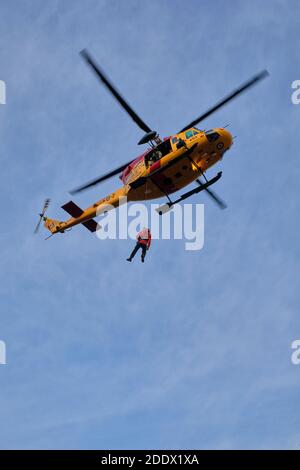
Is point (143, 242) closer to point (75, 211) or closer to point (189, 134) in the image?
point (75, 211)

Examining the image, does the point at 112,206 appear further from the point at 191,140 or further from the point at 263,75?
the point at 263,75

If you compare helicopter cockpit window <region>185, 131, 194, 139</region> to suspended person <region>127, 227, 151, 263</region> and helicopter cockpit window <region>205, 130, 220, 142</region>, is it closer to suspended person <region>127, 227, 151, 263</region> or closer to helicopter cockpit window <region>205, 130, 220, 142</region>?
helicopter cockpit window <region>205, 130, 220, 142</region>

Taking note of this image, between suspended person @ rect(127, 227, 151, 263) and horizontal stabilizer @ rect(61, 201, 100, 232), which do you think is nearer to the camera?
suspended person @ rect(127, 227, 151, 263)

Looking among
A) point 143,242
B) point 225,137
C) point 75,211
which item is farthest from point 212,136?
point 75,211

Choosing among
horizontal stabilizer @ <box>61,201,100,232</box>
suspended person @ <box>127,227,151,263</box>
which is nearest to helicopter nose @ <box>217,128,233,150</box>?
suspended person @ <box>127,227,151,263</box>

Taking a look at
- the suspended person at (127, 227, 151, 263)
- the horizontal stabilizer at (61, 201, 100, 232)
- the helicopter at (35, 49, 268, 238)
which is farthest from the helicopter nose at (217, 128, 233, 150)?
the horizontal stabilizer at (61, 201, 100, 232)

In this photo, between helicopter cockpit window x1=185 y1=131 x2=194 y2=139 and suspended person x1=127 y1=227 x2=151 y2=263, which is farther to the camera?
suspended person x1=127 y1=227 x2=151 y2=263

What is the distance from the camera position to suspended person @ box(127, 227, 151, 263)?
4078 centimetres

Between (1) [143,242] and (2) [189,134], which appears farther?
(1) [143,242]

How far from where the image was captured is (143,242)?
40.7 m

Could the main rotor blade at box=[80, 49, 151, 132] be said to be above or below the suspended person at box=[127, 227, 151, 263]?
above

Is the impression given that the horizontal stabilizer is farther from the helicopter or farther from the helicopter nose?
the helicopter nose
